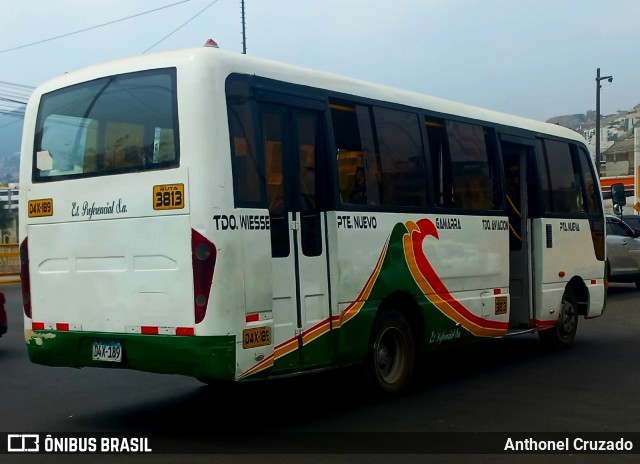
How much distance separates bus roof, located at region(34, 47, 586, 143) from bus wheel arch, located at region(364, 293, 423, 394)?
7.05 ft

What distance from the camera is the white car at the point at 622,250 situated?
69.4 ft

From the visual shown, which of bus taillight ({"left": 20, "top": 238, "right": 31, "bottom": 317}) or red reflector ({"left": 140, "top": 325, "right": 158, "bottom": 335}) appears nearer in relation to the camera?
red reflector ({"left": 140, "top": 325, "right": 158, "bottom": 335})

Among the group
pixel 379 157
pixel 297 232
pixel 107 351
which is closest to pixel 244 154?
pixel 297 232

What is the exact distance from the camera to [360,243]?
8547 millimetres

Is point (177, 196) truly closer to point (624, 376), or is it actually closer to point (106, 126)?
point (106, 126)

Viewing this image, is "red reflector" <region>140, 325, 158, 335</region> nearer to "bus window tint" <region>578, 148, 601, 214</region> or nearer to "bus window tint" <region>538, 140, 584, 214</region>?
"bus window tint" <region>538, 140, 584, 214</region>

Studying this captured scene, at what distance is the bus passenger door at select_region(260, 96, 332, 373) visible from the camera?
24.9ft

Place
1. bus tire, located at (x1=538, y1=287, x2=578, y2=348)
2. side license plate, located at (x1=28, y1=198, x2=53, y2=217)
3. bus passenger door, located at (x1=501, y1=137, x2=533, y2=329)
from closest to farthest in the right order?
side license plate, located at (x1=28, y1=198, x2=53, y2=217) → bus passenger door, located at (x1=501, y1=137, x2=533, y2=329) → bus tire, located at (x1=538, y1=287, x2=578, y2=348)

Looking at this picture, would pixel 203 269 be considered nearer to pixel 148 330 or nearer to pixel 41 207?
pixel 148 330


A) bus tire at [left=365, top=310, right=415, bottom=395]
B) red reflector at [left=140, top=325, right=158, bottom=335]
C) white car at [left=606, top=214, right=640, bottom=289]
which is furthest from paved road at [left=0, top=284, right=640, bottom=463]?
white car at [left=606, top=214, right=640, bottom=289]

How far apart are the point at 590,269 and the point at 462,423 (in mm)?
6039

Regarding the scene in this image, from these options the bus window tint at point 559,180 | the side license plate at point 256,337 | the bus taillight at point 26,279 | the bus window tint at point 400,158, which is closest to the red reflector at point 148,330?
the side license plate at point 256,337

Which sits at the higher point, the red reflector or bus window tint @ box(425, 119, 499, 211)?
bus window tint @ box(425, 119, 499, 211)

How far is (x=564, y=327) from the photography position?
1273 centimetres
